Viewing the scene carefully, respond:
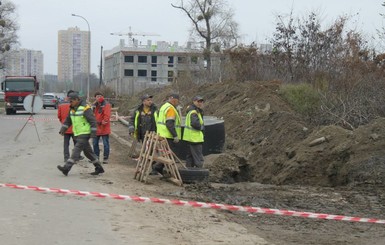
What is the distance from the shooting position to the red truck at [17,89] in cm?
3766

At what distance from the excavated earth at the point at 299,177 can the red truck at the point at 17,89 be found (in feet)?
77.9

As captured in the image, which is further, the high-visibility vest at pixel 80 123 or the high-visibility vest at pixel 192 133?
the high-visibility vest at pixel 80 123

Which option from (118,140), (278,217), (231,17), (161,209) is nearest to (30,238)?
(161,209)

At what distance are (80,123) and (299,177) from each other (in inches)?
194

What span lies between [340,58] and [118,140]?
9.68 metres

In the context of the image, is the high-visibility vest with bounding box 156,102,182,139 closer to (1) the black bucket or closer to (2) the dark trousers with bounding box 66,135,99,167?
(2) the dark trousers with bounding box 66,135,99,167

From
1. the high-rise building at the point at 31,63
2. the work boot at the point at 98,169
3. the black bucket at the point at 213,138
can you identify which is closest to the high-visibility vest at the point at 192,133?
the work boot at the point at 98,169

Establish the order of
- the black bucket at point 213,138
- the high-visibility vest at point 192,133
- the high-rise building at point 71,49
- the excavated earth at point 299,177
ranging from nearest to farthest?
the excavated earth at point 299,177, the high-visibility vest at point 192,133, the black bucket at point 213,138, the high-rise building at point 71,49

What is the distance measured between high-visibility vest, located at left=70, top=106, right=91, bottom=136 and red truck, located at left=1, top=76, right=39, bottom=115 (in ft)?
92.2

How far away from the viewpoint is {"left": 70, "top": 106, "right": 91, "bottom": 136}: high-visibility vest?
10945 mm

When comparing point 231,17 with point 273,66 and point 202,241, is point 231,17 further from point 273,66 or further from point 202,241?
point 202,241

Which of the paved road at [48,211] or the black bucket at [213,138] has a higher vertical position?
the black bucket at [213,138]

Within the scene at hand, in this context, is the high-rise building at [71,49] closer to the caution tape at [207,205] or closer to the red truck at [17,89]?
the red truck at [17,89]

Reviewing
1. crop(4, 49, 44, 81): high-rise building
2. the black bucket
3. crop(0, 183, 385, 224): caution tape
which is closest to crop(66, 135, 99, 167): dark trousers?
crop(0, 183, 385, 224): caution tape
